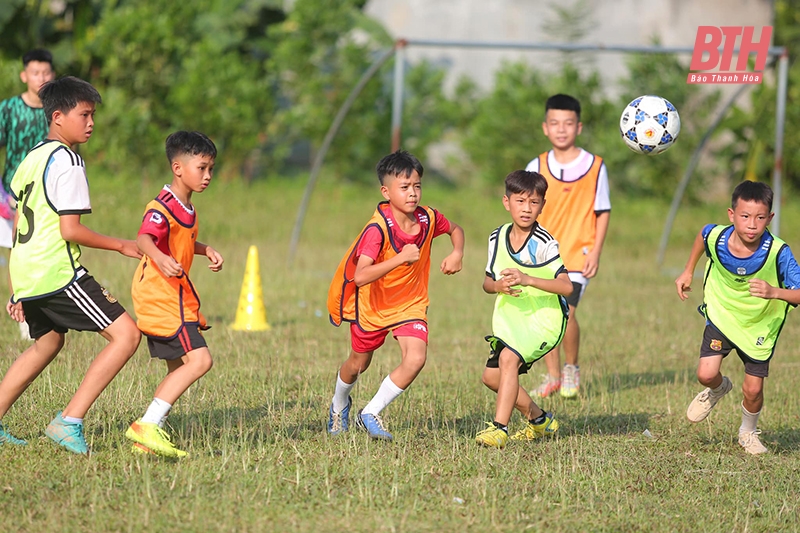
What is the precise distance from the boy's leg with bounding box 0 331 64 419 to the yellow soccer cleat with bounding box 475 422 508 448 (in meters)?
2.38

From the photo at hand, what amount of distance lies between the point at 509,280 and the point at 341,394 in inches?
52.3

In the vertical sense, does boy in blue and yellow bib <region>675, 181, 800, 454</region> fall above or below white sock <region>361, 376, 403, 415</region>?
above

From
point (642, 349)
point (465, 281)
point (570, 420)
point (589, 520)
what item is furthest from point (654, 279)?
point (589, 520)

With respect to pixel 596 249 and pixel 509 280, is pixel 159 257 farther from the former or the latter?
pixel 596 249

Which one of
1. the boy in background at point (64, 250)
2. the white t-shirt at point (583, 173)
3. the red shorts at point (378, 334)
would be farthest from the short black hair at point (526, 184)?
the boy in background at point (64, 250)

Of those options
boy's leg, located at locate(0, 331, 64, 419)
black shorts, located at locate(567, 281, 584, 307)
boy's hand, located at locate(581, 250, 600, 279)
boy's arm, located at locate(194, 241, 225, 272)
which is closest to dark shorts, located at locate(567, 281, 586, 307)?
black shorts, located at locate(567, 281, 584, 307)

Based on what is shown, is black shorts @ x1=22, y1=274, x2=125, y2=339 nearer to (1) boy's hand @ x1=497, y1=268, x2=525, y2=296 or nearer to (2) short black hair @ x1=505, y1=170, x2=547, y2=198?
(1) boy's hand @ x1=497, y1=268, x2=525, y2=296

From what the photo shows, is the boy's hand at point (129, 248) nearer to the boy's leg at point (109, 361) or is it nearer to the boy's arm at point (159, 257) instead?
the boy's arm at point (159, 257)

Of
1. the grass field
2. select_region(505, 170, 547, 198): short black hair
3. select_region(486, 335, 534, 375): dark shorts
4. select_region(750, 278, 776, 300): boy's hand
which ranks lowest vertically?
the grass field

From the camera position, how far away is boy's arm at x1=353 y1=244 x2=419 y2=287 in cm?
551

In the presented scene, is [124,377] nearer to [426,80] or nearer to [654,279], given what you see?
[654,279]

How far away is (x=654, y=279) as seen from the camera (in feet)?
48.8

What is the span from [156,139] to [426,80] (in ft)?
21.9

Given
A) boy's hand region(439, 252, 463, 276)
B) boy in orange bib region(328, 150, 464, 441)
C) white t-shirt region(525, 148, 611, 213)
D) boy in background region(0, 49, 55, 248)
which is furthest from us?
boy in background region(0, 49, 55, 248)
